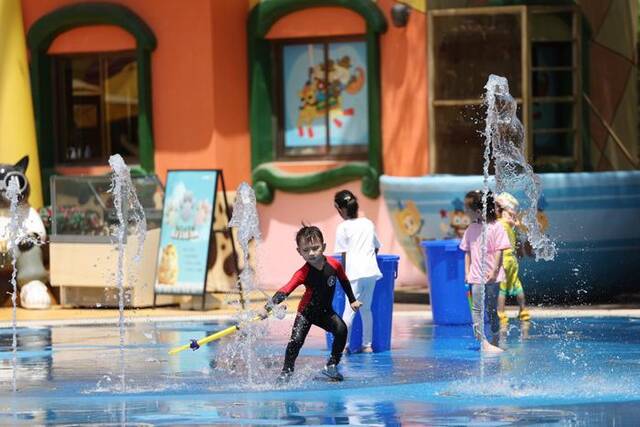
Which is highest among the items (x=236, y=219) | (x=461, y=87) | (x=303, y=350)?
(x=461, y=87)

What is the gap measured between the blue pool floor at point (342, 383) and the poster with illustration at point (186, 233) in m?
1.98

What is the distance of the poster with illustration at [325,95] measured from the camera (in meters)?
20.8

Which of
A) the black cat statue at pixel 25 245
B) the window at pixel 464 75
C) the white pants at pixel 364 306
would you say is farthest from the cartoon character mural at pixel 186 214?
the white pants at pixel 364 306

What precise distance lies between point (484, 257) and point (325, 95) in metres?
6.72

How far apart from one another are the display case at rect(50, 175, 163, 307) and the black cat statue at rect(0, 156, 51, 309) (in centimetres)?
Answer: 20

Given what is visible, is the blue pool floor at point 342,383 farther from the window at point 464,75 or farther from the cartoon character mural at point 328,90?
the cartoon character mural at point 328,90

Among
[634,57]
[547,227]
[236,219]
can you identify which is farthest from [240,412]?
[634,57]

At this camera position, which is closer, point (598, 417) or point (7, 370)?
point (598, 417)

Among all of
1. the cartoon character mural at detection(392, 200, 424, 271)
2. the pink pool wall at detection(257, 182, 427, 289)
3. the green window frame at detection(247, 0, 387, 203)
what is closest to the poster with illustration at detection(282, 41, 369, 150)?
the green window frame at detection(247, 0, 387, 203)

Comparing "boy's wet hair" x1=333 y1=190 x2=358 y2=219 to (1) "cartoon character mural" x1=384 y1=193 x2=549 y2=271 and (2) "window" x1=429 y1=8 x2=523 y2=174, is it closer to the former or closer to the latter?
(1) "cartoon character mural" x1=384 y1=193 x2=549 y2=271

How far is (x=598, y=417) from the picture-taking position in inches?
415

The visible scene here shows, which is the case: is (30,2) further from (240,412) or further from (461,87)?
(240,412)

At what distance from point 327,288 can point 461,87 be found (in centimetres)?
741

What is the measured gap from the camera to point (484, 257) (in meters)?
14.7
